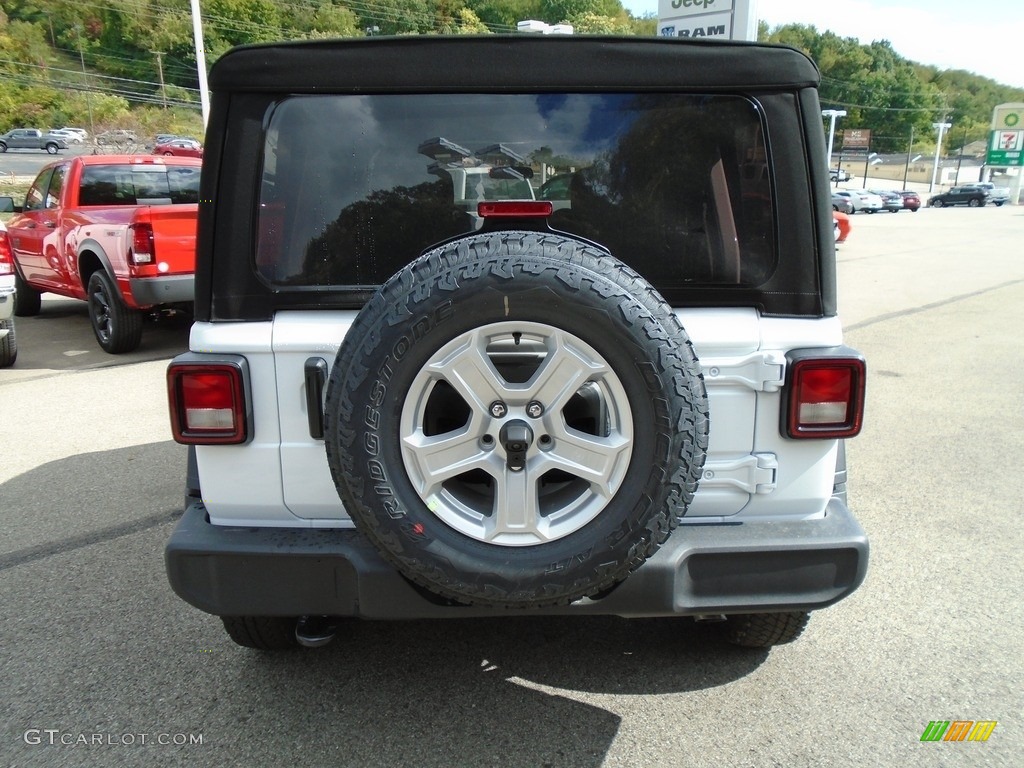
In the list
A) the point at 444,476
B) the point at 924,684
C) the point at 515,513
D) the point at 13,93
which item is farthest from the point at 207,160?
the point at 13,93

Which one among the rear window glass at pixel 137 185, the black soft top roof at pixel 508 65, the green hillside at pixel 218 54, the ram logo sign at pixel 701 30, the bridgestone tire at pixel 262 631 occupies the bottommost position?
the bridgestone tire at pixel 262 631

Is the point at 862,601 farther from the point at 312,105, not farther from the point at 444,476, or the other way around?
the point at 312,105

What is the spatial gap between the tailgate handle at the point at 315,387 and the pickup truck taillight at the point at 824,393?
135 centimetres

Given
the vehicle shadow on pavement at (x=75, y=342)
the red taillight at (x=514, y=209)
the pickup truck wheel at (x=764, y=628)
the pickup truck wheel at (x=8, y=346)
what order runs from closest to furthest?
the red taillight at (x=514, y=209)
the pickup truck wheel at (x=764, y=628)
the pickup truck wheel at (x=8, y=346)
the vehicle shadow on pavement at (x=75, y=342)

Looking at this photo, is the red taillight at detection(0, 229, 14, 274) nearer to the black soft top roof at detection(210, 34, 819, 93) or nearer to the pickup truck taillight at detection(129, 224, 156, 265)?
the pickup truck taillight at detection(129, 224, 156, 265)

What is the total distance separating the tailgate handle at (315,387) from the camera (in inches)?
89.0

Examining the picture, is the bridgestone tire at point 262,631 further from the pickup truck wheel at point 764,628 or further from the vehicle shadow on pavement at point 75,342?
the vehicle shadow on pavement at point 75,342

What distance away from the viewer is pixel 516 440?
6.65 feet

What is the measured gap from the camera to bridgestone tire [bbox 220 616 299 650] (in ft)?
9.03

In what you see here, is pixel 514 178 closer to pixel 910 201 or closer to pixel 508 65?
pixel 508 65

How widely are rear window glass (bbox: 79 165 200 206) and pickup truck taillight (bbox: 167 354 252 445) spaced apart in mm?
7144

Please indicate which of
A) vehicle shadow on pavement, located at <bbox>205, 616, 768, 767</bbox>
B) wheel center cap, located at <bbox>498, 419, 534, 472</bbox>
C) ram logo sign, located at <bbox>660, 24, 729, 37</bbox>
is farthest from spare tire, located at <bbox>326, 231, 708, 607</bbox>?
ram logo sign, located at <bbox>660, 24, 729, 37</bbox>

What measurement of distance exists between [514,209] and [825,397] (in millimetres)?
1072

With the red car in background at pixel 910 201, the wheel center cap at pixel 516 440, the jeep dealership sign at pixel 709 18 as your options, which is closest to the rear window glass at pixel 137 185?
the jeep dealership sign at pixel 709 18
